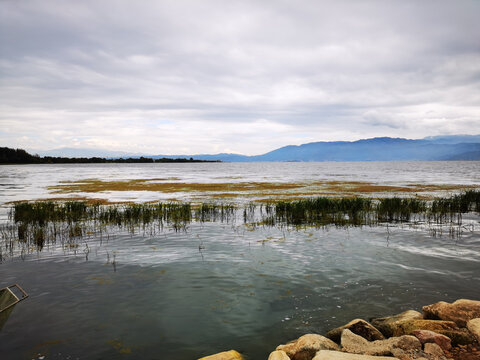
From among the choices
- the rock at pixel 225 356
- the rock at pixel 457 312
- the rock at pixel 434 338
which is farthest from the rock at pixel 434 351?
the rock at pixel 225 356

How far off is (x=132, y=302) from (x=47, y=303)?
2.67 meters

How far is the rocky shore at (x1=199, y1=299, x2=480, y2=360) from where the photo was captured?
6.28 metres

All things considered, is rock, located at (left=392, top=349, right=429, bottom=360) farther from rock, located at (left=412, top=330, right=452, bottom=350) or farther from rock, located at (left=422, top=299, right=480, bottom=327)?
rock, located at (left=422, top=299, right=480, bottom=327)

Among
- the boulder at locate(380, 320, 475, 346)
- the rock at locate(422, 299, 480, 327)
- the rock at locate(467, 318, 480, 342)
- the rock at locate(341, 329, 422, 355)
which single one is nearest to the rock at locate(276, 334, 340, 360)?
the rock at locate(341, 329, 422, 355)

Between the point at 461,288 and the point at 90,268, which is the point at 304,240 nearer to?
the point at 461,288

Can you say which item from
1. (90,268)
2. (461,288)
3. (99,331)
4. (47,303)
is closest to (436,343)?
(461,288)

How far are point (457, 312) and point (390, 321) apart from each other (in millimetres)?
1647

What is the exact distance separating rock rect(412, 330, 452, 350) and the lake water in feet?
7.67

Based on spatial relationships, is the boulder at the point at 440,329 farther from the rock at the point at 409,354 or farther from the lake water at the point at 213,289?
the lake water at the point at 213,289

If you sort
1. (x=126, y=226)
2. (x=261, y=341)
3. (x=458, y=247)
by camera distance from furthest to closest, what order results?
1. (x=126, y=226)
2. (x=458, y=247)
3. (x=261, y=341)

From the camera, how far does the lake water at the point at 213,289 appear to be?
8070 mm

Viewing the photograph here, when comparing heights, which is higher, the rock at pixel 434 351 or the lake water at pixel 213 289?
the rock at pixel 434 351

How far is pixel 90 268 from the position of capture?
1308cm

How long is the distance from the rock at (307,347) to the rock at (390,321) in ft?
5.83
